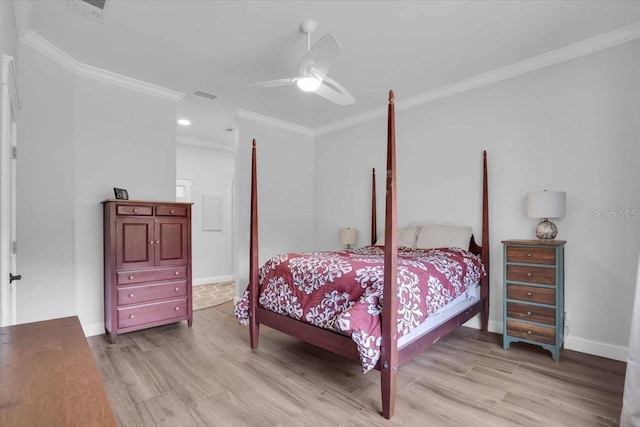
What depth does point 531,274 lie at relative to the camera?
282cm

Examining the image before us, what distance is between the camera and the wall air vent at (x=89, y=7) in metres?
2.37

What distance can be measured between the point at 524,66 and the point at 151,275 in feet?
14.2

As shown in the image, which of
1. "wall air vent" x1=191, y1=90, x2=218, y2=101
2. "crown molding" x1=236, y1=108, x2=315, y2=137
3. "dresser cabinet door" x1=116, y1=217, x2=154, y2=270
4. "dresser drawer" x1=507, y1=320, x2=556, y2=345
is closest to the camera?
"dresser drawer" x1=507, y1=320, x2=556, y2=345

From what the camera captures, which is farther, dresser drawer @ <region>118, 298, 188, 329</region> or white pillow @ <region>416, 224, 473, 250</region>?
white pillow @ <region>416, 224, 473, 250</region>

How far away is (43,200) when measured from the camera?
295cm

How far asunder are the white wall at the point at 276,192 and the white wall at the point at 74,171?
1014 mm

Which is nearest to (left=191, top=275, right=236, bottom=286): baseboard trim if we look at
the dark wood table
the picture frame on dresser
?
the picture frame on dresser

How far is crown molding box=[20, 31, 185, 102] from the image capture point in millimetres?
2811

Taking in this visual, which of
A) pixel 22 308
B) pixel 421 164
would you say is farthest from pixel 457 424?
pixel 22 308

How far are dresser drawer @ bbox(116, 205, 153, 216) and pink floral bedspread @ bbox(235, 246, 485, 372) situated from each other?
139 centimetres

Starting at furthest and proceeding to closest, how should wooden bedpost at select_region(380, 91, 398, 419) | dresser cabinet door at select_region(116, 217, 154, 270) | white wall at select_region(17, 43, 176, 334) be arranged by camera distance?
1. dresser cabinet door at select_region(116, 217, 154, 270)
2. white wall at select_region(17, 43, 176, 334)
3. wooden bedpost at select_region(380, 91, 398, 419)

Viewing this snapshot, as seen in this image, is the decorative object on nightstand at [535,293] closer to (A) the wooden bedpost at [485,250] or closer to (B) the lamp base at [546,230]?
(B) the lamp base at [546,230]

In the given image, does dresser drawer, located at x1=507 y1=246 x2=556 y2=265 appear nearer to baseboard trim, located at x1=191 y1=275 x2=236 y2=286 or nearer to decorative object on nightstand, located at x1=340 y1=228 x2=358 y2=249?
decorative object on nightstand, located at x1=340 y1=228 x2=358 y2=249

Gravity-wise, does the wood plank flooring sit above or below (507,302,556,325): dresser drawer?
below
